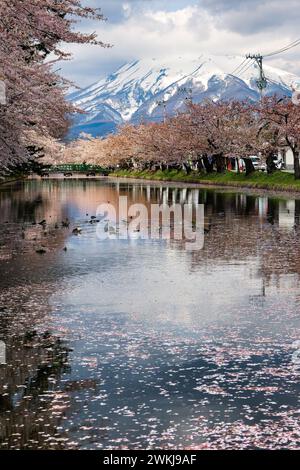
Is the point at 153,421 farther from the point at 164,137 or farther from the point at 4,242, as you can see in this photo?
the point at 164,137

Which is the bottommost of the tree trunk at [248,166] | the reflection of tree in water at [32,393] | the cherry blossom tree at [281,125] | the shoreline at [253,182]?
the reflection of tree in water at [32,393]

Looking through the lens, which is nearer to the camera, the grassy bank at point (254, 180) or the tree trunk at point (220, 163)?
the grassy bank at point (254, 180)

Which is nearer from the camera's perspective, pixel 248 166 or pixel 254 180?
pixel 254 180

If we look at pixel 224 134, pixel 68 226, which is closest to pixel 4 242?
pixel 68 226

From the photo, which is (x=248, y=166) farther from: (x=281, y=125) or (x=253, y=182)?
(x=281, y=125)

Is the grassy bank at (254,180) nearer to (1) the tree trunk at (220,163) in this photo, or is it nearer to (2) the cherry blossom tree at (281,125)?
(1) the tree trunk at (220,163)

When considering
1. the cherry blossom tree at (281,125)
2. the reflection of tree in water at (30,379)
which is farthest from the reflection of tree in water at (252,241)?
the cherry blossom tree at (281,125)

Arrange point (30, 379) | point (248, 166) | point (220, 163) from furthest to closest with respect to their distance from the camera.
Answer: point (220, 163) < point (248, 166) < point (30, 379)

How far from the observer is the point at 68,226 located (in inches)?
1177

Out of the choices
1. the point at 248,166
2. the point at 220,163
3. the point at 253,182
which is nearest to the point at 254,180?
the point at 253,182

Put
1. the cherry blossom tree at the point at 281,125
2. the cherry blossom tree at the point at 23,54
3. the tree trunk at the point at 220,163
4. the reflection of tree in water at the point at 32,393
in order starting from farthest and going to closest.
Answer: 1. the tree trunk at the point at 220,163
2. the cherry blossom tree at the point at 281,125
3. the cherry blossom tree at the point at 23,54
4. the reflection of tree in water at the point at 32,393

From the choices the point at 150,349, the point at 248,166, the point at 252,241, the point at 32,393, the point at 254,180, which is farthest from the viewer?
the point at 248,166

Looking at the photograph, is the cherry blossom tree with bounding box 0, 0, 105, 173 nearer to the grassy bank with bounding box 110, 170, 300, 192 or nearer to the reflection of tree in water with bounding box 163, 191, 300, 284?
the reflection of tree in water with bounding box 163, 191, 300, 284

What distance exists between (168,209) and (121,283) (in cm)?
2445
